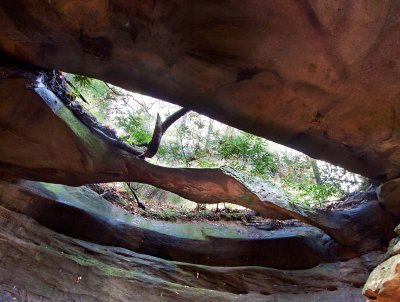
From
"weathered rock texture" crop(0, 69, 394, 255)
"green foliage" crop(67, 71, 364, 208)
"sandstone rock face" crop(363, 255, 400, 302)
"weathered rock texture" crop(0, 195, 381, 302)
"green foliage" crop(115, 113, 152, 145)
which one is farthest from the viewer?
"green foliage" crop(67, 71, 364, 208)

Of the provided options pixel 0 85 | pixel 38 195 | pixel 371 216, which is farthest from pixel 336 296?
pixel 0 85

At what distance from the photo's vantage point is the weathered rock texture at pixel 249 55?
425 cm

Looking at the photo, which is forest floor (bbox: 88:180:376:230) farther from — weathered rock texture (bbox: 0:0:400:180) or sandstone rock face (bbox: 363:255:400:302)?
sandstone rock face (bbox: 363:255:400:302)

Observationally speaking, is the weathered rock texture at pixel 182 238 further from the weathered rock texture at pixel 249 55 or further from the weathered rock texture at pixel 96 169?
the weathered rock texture at pixel 249 55

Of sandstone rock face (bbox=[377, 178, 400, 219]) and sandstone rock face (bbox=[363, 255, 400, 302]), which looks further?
sandstone rock face (bbox=[377, 178, 400, 219])

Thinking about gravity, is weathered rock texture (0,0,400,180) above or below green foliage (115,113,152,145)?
below

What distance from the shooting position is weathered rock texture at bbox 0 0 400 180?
4.25 metres

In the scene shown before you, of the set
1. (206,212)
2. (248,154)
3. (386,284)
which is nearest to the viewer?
(386,284)

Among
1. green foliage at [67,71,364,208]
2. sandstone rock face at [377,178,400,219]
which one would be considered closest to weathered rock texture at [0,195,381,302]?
sandstone rock face at [377,178,400,219]

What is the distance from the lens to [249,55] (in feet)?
15.2

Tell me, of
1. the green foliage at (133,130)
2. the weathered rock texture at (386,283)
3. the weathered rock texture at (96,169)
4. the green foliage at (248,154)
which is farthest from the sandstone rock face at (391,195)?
the green foliage at (133,130)

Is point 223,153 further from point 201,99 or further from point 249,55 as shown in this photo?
point 249,55

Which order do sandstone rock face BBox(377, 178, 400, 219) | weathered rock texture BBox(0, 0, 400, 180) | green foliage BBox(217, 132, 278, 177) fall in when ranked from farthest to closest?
green foliage BBox(217, 132, 278, 177), sandstone rock face BBox(377, 178, 400, 219), weathered rock texture BBox(0, 0, 400, 180)

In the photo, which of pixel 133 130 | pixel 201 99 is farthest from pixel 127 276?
pixel 133 130
